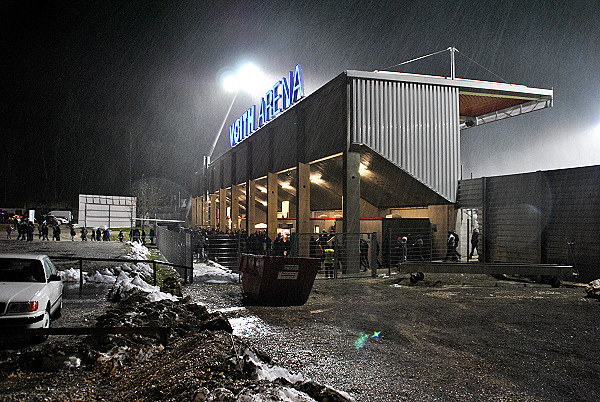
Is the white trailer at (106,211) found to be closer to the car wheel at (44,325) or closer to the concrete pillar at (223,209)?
the concrete pillar at (223,209)

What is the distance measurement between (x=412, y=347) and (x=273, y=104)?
24.8 m

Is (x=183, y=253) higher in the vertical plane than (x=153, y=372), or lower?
higher

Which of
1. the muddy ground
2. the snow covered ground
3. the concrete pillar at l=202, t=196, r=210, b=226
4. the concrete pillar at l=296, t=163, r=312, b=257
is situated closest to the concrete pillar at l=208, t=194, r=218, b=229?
the concrete pillar at l=202, t=196, r=210, b=226

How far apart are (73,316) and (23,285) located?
2008 millimetres

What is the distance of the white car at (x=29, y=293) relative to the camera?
6527mm

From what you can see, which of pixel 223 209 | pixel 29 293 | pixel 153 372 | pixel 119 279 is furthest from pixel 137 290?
pixel 223 209

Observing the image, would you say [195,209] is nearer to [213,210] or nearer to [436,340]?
[213,210]

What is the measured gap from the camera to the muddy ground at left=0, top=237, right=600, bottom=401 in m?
5.07

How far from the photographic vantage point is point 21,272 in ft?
25.8

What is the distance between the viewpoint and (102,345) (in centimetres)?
612

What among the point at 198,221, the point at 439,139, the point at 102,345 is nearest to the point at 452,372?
the point at 102,345

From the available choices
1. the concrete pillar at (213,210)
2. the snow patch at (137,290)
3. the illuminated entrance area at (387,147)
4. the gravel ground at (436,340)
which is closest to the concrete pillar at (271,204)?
the illuminated entrance area at (387,147)

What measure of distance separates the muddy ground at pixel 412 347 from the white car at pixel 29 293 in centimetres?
143

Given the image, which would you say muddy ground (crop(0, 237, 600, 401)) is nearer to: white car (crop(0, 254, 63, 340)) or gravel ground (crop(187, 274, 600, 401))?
gravel ground (crop(187, 274, 600, 401))
